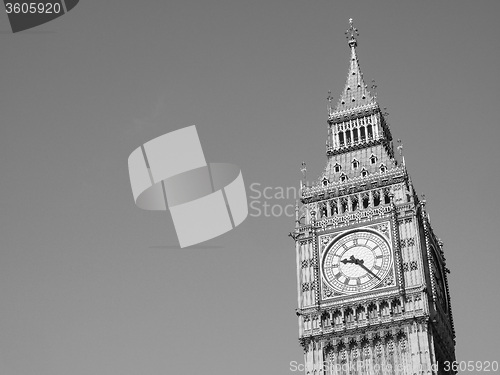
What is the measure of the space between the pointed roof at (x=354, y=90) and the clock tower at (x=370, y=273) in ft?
19.7

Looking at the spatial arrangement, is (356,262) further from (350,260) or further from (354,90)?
(354,90)

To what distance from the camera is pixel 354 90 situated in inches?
4038

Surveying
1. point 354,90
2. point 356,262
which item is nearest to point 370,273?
point 356,262

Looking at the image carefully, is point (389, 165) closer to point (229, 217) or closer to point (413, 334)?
point (413, 334)

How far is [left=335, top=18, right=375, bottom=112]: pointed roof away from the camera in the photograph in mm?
100688

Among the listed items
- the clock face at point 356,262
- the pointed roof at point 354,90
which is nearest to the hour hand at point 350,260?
the clock face at point 356,262

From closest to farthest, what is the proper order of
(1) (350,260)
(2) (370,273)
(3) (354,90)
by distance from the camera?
(2) (370,273) < (1) (350,260) < (3) (354,90)

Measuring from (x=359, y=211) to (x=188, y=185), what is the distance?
24252 millimetres

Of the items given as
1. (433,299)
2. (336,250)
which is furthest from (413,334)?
(336,250)

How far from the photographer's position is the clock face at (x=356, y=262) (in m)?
84.7

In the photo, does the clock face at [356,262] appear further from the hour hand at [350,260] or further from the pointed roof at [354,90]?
the pointed roof at [354,90]

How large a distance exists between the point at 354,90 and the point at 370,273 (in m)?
25.3

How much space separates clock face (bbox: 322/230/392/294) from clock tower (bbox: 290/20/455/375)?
89 mm

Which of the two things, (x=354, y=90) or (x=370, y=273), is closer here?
(x=370, y=273)
